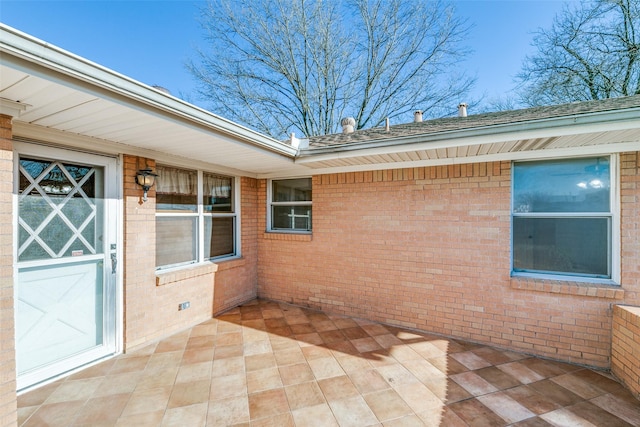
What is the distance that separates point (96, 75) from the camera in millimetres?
1750

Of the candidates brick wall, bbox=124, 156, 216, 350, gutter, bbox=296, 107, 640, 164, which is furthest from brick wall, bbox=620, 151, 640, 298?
brick wall, bbox=124, 156, 216, 350

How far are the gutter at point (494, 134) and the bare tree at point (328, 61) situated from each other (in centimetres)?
933

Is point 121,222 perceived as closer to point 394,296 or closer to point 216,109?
point 394,296

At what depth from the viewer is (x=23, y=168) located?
2.64 metres

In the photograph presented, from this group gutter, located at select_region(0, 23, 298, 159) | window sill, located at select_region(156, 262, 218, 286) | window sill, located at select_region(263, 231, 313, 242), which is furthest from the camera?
window sill, located at select_region(263, 231, 313, 242)

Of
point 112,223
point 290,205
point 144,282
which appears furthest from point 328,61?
point 144,282

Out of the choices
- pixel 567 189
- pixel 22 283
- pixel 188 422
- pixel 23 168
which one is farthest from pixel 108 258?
pixel 567 189

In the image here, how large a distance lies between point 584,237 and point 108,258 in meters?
5.90

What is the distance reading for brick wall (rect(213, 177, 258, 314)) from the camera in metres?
4.76

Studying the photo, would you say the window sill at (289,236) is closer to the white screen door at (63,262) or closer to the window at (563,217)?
the white screen door at (63,262)

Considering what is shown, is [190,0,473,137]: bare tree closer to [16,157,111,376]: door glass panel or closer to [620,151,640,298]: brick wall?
[620,151,640,298]: brick wall

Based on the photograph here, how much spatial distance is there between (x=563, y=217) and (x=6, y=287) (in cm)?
566

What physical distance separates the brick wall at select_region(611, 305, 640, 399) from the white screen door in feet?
19.0

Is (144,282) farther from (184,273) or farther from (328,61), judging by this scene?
(328,61)
